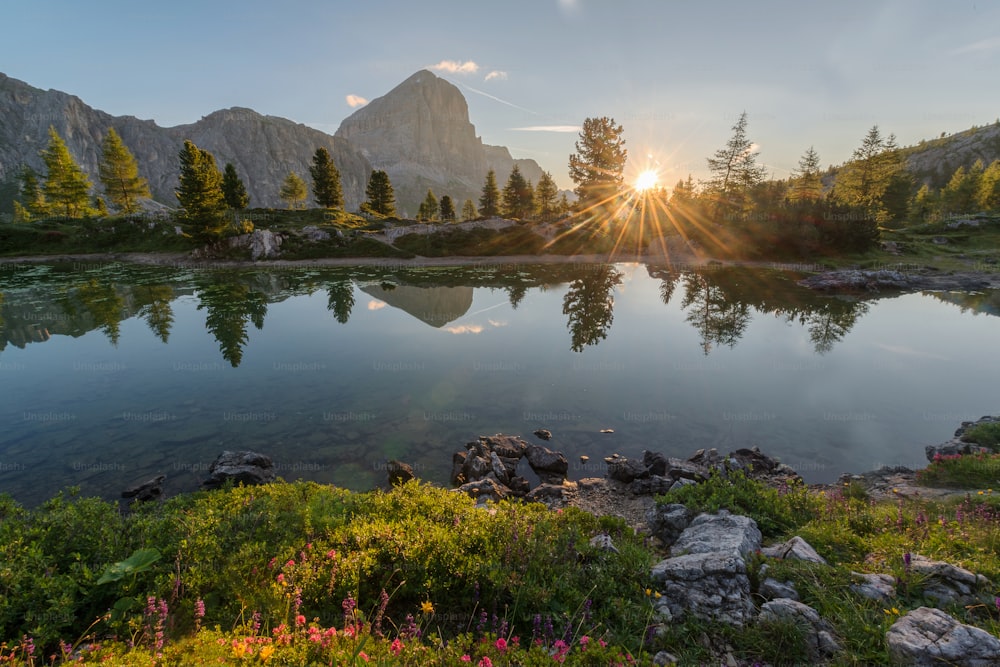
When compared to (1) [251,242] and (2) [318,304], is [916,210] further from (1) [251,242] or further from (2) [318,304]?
(1) [251,242]

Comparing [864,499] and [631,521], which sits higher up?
[864,499]

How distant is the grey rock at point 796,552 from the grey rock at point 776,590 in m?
0.65

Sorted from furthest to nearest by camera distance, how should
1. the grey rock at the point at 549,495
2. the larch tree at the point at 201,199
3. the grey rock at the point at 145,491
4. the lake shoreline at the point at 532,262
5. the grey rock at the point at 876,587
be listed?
the larch tree at the point at 201,199 → the lake shoreline at the point at 532,262 → the grey rock at the point at 549,495 → the grey rock at the point at 145,491 → the grey rock at the point at 876,587

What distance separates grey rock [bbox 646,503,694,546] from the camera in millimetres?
7605

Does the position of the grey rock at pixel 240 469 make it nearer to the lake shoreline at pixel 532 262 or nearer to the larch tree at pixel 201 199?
the lake shoreline at pixel 532 262

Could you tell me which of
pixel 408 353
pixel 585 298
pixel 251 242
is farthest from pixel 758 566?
pixel 251 242

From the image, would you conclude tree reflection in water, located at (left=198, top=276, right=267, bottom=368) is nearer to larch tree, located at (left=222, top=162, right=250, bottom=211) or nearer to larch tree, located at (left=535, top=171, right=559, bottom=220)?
larch tree, located at (left=222, top=162, right=250, bottom=211)

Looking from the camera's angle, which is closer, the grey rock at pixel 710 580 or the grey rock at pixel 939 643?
the grey rock at pixel 939 643

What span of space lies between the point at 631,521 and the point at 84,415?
17181 mm

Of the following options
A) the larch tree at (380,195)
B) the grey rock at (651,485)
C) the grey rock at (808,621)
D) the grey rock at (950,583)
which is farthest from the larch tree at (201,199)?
the grey rock at (950,583)

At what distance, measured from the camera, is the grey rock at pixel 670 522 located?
7605 mm

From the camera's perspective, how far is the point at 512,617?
4.56 metres

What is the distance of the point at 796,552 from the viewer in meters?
5.66

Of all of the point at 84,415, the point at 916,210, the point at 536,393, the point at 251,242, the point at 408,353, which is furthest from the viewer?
the point at 916,210
